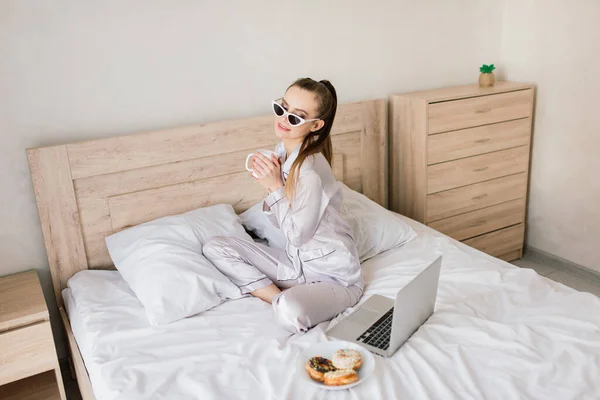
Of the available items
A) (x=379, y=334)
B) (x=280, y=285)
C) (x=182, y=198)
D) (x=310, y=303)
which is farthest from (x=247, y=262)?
(x=379, y=334)

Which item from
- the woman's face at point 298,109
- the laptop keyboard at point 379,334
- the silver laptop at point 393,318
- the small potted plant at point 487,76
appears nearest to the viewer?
the silver laptop at point 393,318

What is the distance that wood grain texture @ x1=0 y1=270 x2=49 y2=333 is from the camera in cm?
187

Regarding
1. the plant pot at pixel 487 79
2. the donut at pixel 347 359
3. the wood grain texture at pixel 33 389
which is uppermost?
the plant pot at pixel 487 79

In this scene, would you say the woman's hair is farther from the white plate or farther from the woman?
the white plate

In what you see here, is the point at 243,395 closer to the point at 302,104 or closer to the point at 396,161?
the point at 302,104

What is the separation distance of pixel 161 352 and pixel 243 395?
358 millimetres

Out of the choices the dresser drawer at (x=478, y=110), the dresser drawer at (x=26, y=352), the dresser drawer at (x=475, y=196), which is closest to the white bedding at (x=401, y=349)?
the dresser drawer at (x=26, y=352)

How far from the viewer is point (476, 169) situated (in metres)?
2.94

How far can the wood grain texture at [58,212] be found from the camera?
2109mm

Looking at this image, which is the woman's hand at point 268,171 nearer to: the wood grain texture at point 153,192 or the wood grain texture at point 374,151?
the wood grain texture at point 153,192

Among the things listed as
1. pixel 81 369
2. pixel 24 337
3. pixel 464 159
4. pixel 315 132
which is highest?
pixel 315 132

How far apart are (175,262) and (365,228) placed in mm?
823

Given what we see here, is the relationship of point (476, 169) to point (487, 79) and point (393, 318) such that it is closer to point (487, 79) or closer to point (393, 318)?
point (487, 79)

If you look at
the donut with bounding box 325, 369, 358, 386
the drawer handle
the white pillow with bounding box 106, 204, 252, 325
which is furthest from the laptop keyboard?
the drawer handle
